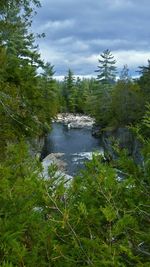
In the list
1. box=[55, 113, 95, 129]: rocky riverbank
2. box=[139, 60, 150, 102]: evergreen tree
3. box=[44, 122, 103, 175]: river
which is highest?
box=[139, 60, 150, 102]: evergreen tree

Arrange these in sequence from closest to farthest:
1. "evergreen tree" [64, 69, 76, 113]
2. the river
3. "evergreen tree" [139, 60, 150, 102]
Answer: the river → "evergreen tree" [139, 60, 150, 102] → "evergreen tree" [64, 69, 76, 113]

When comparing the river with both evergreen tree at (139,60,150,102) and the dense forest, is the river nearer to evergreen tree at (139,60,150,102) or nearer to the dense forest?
evergreen tree at (139,60,150,102)

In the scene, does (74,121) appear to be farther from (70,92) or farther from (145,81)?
(145,81)

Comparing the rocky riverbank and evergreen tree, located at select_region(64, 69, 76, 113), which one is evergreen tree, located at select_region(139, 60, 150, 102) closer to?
the rocky riverbank

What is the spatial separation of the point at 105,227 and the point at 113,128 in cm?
5287

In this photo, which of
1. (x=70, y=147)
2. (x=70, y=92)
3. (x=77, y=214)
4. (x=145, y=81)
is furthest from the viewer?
(x=70, y=92)

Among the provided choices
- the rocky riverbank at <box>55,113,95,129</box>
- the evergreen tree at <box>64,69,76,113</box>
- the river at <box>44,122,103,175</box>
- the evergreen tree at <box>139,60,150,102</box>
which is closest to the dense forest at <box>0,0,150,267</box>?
the river at <box>44,122,103,175</box>

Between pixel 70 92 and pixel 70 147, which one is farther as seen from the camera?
pixel 70 92

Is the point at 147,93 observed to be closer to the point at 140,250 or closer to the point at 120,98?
the point at 120,98

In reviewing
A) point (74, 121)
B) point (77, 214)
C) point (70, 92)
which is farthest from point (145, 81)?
point (77, 214)

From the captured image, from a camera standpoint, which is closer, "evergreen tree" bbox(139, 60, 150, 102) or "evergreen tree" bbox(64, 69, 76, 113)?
"evergreen tree" bbox(139, 60, 150, 102)

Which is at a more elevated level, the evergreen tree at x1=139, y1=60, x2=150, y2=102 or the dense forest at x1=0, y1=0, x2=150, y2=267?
the evergreen tree at x1=139, y1=60, x2=150, y2=102


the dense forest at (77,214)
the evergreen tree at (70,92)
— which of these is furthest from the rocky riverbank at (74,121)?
the dense forest at (77,214)

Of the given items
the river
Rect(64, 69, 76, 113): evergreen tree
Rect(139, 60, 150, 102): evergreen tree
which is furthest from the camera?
Rect(64, 69, 76, 113): evergreen tree
